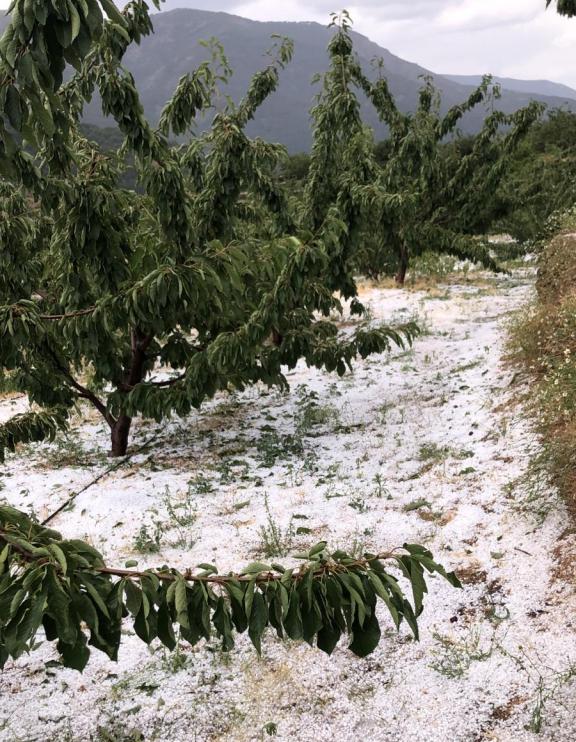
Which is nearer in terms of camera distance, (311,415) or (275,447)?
(275,447)

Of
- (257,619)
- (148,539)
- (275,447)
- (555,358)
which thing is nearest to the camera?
(257,619)

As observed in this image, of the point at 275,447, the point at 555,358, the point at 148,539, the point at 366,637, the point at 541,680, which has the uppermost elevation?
the point at 555,358

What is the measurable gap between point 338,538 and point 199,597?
8.99ft

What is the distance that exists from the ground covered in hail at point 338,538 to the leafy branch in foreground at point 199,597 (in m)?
1.44

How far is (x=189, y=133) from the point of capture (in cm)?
538

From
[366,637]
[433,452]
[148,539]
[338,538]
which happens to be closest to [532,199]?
[433,452]

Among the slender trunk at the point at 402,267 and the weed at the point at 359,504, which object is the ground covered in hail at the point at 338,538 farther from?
the slender trunk at the point at 402,267

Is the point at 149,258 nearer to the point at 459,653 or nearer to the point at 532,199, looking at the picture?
the point at 459,653

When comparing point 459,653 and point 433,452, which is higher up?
point 433,452

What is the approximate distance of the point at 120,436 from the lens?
634 centimetres

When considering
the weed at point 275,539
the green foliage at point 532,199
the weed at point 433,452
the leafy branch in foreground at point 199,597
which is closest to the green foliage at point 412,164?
the green foliage at point 532,199

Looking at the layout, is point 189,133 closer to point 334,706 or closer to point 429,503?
point 429,503

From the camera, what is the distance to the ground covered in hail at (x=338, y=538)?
269cm

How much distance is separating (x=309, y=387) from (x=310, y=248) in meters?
4.14
